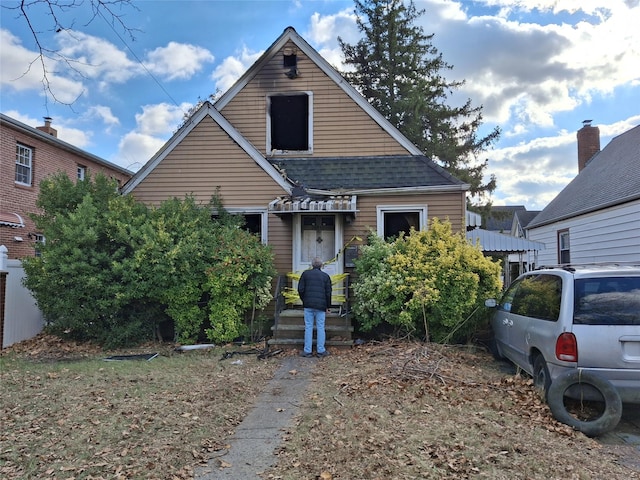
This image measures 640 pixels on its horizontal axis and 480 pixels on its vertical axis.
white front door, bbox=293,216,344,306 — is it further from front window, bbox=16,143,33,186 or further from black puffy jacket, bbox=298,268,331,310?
front window, bbox=16,143,33,186

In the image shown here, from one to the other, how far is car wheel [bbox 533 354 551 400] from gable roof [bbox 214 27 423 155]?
7.15 m

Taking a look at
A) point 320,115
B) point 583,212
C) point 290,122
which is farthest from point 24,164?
point 583,212

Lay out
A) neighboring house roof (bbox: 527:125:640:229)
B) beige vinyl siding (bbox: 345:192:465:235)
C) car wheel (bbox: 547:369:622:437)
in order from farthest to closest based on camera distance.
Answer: neighboring house roof (bbox: 527:125:640:229) → beige vinyl siding (bbox: 345:192:465:235) → car wheel (bbox: 547:369:622:437)

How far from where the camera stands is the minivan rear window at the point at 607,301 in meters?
4.66

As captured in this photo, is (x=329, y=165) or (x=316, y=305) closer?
(x=316, y=305)

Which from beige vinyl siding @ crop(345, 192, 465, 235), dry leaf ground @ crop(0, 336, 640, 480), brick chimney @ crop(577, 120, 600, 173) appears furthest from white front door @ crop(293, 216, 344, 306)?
brick chimney @ crop(577, 120, 600, 173)

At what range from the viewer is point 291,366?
7.38 m

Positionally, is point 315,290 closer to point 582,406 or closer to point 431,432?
point 431,432

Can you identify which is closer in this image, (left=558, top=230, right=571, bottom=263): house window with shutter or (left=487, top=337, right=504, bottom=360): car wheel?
(left=487, top=337, right=504, bottom=360): car wheel

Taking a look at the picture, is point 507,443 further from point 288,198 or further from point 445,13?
Result: point 445,13

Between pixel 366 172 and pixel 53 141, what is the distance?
14621 millimetres

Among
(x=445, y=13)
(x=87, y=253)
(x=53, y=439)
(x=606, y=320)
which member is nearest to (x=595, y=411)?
(x=606, y=320)

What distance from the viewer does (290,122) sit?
42.8 feet

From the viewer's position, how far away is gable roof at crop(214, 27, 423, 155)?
38.1 feet
